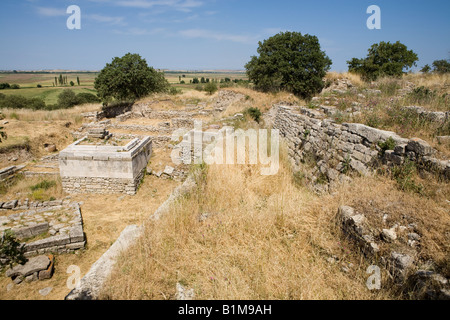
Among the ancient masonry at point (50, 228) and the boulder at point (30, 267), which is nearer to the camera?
the boulder at point (30, 267)

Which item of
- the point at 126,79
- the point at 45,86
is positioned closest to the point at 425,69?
the point at 126,79

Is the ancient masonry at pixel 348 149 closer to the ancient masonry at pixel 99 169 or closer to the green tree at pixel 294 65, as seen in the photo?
the ancient masonry at pixel 99 169

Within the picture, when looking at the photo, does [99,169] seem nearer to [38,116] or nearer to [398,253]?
[398,253]

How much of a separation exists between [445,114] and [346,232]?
3217 mm

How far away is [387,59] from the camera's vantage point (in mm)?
16625

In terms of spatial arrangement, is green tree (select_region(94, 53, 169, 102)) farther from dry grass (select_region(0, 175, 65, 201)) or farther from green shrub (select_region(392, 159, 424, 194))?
green shrub (select_region(392, 159, 424, 194))

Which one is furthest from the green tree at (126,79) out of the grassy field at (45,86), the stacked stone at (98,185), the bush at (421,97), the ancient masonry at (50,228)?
the grassy field at (45,86)

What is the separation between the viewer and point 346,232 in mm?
3133

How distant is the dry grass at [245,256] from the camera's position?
255cm

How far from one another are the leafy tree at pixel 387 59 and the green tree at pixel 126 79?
1936cm

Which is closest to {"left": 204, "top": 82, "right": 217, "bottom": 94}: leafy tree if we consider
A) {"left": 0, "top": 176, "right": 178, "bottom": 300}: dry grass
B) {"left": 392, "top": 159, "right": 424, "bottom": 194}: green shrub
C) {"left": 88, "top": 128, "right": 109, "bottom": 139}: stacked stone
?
{"left": 88, "top": 128, "right": 109, "bottom": 139}: stacked stone

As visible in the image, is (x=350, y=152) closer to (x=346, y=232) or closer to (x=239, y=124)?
(x=346, y=232)

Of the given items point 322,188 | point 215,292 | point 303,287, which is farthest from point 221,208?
point 322,188

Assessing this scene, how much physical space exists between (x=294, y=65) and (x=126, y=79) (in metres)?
15.1
